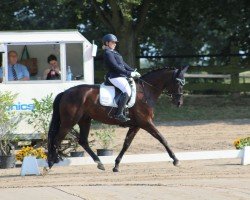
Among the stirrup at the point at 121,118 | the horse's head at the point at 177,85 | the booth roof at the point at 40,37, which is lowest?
the stirrup at the point at 121,118

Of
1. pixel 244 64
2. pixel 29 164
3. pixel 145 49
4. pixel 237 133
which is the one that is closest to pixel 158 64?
pixel 145 49

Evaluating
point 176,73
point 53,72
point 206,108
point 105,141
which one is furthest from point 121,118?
point 206,108

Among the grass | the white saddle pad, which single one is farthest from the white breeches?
the grass

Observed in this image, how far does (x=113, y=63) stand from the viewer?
14.9 metres

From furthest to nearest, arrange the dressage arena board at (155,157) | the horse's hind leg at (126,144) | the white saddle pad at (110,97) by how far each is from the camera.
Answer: the dressage arena board at (155,157) → the white saddle pad at (110,97) → the horse's hind leg at (126,144)

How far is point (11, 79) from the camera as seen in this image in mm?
17719

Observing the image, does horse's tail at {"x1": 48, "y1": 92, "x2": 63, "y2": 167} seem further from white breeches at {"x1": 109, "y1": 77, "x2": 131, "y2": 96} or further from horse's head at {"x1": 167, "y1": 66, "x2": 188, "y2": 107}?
horse's head at {"x1": 167, "y1": 66, "x2": 188, "y2": 107}

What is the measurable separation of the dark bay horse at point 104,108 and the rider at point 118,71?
267mm

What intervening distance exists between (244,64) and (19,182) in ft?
67.7

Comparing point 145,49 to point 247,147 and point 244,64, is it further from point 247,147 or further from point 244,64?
point 247,147

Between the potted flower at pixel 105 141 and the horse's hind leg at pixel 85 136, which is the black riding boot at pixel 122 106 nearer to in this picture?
the horse's hind leg at pixel 85 136

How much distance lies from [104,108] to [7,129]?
2607mm

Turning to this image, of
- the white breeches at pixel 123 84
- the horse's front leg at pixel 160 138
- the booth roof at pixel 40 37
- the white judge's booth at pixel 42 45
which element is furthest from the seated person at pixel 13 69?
the horse's front leg at pixel 160 138

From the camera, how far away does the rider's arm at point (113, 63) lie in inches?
586
